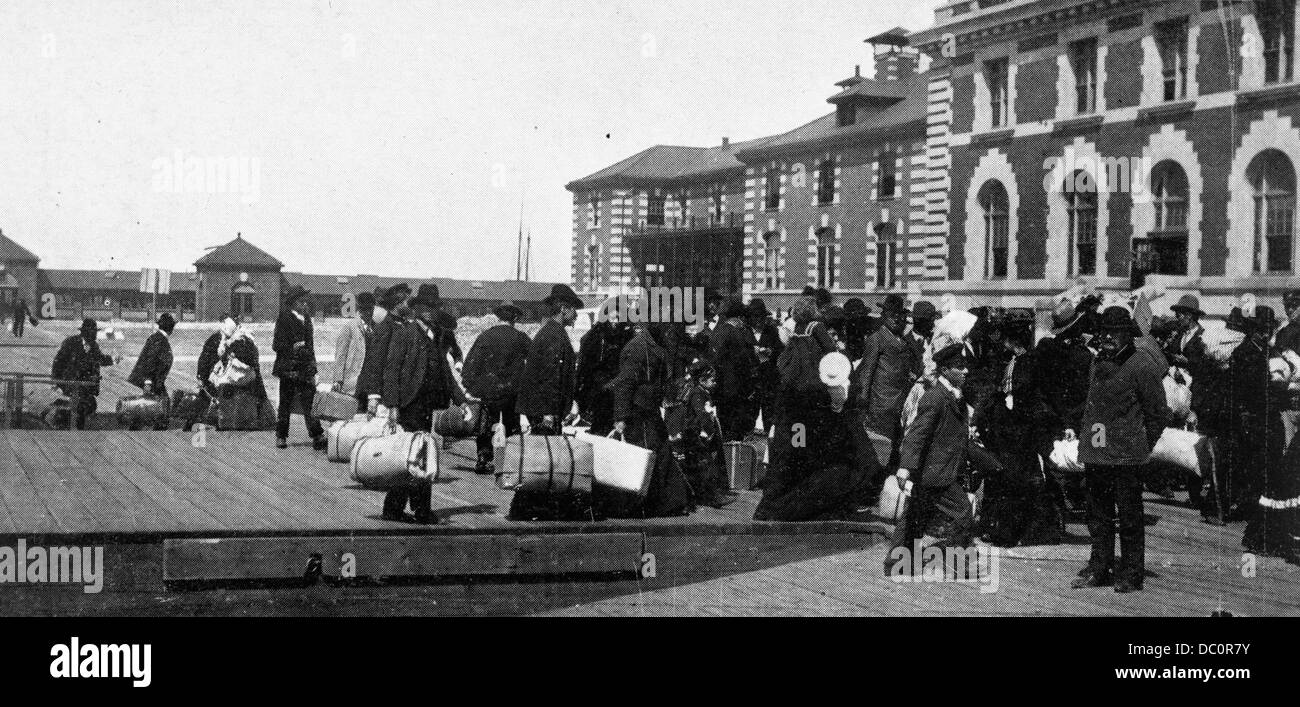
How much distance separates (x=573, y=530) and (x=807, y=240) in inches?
1595

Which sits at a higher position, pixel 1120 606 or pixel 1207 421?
pixel 1207 421

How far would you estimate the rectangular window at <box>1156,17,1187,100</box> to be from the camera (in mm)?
25938

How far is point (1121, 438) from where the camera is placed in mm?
8484

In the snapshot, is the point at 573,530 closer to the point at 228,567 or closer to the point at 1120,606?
the point at 228,567

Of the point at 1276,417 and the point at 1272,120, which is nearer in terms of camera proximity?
the point at 1276,417

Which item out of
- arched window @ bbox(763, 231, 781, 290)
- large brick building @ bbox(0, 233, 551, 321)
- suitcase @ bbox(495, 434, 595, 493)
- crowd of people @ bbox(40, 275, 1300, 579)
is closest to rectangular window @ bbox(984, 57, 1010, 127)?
crowd of people @ bbox(40, 275, 1300, 579)

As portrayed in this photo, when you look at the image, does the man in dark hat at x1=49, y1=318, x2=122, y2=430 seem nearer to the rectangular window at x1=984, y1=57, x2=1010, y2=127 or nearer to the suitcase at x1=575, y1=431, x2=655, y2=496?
the suitcase at x1=575, y1=431, x2=655, y2=496

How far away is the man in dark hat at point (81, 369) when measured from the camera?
15.5m

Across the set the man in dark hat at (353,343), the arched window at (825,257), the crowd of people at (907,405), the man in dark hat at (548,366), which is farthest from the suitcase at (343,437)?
the arched window at (825,257)

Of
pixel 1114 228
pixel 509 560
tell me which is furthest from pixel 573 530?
pixel 1114 228

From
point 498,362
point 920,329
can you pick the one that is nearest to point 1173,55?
point 920,329

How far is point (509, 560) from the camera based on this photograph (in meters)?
8.92

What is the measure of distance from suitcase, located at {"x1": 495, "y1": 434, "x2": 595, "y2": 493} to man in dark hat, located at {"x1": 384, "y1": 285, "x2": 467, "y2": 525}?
0.69 meters

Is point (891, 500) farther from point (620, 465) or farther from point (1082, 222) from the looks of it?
point (1082, 222)
